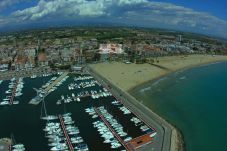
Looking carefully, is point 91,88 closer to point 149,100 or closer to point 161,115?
point 149,100

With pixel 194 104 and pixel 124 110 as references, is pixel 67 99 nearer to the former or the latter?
pixel 124 110

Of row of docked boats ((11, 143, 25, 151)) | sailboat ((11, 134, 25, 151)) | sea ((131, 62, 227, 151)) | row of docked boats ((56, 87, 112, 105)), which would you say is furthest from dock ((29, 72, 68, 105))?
sea ((131, 62, 227, 151))

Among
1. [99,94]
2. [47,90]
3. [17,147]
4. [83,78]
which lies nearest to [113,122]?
[17,147]

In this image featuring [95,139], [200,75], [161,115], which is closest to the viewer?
[95,139]

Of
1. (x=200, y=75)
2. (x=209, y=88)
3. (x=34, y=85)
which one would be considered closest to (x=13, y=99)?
(x=34, y=85)

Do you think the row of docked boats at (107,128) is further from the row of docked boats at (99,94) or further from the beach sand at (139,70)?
the beach sand at (139,70)

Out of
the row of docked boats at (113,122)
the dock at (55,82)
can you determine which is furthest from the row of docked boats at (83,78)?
the row of docked boats at (113,122)

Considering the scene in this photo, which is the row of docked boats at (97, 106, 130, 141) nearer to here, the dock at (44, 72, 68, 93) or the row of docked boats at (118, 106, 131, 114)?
the row of docked boats at (118, 106, 131, 114)
